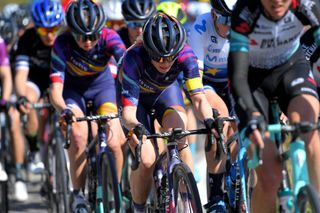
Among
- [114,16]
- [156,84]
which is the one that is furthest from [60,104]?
[114,16]

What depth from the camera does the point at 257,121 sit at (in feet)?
20.9

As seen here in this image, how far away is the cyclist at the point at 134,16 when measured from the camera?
11.3 m

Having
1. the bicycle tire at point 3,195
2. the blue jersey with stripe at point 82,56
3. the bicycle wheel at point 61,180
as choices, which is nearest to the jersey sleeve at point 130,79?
the blue jersey with stripe at point 82,56

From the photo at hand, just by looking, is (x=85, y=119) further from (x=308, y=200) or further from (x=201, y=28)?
(x=308, y=200)

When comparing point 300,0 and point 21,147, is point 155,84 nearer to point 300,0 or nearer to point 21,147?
point 300,0

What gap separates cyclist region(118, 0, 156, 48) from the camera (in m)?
11.3

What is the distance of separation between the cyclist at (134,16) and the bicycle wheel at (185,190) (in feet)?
12.3

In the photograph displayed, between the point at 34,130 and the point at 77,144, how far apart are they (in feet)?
11.0

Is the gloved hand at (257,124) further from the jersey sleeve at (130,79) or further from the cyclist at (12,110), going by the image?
the cyclist at (12,110)

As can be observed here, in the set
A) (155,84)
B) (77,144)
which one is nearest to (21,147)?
(77,144)

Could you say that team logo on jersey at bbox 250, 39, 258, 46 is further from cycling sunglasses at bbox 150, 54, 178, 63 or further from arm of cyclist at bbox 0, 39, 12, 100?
arm of cyclist at bbox 0, 39, 12, 100

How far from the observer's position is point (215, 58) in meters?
9.20

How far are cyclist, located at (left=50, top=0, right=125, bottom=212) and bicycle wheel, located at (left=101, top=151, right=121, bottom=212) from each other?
320mm

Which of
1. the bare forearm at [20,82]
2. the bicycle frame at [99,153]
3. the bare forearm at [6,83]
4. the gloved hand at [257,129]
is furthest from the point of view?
the bare forearm at [20,82]
